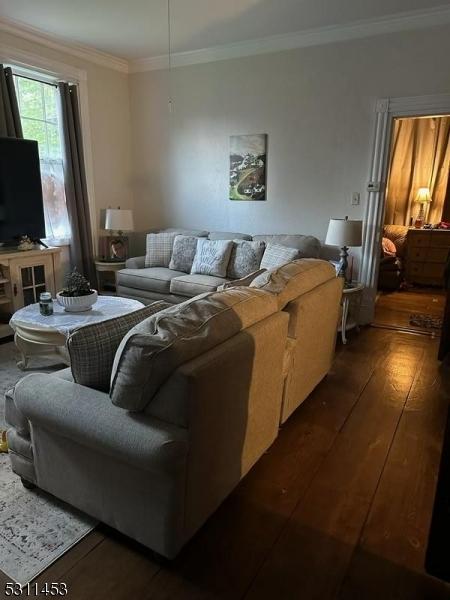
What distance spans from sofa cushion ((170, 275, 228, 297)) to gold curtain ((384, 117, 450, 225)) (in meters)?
3.74

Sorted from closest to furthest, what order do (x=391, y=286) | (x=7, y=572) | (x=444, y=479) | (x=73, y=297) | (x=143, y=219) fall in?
1. (x=444, y=479)
2. (x=7, y=572)
3. (x=73, y=297)
4. (x=143, y=219)
5. (x=391, y=286)

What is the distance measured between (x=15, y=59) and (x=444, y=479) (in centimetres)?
478

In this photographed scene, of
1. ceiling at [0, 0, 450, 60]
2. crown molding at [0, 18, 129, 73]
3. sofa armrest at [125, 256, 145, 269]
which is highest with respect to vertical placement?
ceiling at [0, 0, 450, 60]

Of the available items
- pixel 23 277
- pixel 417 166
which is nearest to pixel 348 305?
pixel 23 277

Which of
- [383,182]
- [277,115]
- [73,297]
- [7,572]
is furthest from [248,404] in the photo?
[277,115]

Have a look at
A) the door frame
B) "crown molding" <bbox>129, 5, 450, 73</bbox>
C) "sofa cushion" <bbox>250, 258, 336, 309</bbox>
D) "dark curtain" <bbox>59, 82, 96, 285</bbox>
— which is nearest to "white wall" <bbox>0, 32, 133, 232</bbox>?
"dark curtain" <bbox>59, 82, 96, 285</bbox>

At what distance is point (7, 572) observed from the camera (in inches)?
58.6

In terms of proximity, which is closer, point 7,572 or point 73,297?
point 7,572

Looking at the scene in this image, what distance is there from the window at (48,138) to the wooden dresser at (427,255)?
481cm

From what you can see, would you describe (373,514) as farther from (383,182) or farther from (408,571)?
(383,182)

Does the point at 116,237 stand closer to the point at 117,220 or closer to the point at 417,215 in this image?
the point at 117,220

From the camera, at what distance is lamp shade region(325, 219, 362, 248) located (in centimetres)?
375

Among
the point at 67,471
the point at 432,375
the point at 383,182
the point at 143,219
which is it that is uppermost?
the point at 383,182

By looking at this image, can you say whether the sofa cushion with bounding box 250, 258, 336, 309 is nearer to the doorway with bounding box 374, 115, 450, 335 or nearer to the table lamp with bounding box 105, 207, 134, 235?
the table lamp with bounding box 105, 207, 134, 235
